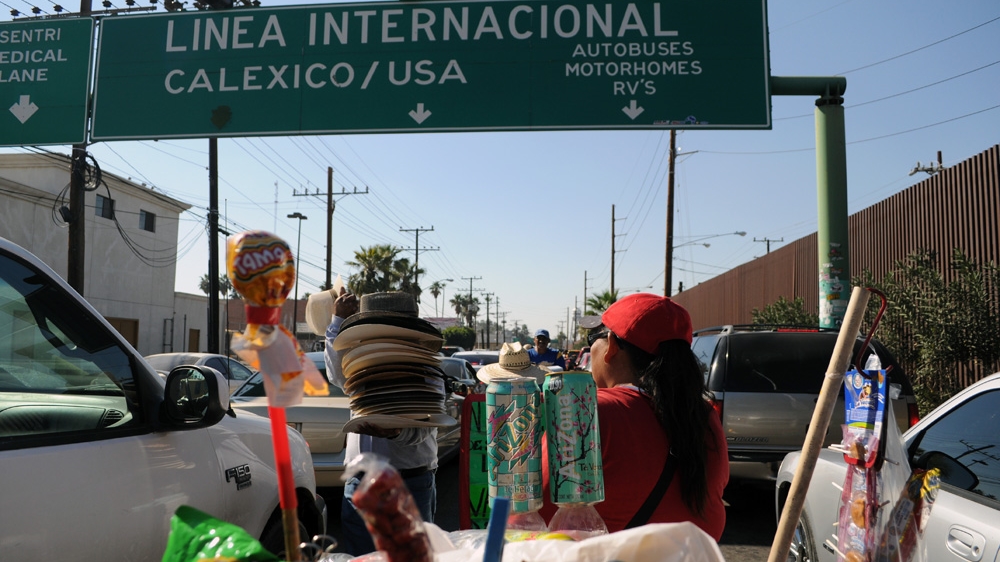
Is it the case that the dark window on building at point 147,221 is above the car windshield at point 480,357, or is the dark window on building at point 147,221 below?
above

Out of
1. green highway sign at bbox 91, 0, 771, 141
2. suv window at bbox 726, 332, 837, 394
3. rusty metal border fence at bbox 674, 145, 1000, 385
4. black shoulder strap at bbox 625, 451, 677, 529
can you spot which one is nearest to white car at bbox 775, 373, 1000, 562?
black shoulder strap at bbox 625, 451, 677, 529

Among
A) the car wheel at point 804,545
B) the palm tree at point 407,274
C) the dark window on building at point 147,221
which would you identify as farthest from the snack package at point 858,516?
the palm tree at point 407,274

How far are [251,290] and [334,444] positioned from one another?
20.9ft

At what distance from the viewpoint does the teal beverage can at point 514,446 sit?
5.74 ft

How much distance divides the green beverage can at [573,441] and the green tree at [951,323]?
8.29 meters

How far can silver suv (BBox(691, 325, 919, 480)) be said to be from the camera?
6797 millimetres

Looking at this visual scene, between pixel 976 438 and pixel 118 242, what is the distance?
3324 cm

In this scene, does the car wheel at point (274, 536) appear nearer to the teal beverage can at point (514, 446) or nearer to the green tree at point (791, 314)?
the teal beverage can at point (514, 446)

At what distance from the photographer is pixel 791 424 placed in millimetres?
6816

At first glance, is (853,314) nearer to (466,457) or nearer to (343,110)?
(466,457)

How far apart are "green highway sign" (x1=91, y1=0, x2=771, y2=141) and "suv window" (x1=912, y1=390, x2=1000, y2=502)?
5.33 m

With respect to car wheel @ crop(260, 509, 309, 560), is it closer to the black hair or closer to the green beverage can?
the black hair

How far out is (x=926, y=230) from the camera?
39.8 ft

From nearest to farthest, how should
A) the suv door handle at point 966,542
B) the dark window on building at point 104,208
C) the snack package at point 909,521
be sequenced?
the snack package at point 909,521 < the suv door handle at point 966,542 < the dark window on building at point 104,208
